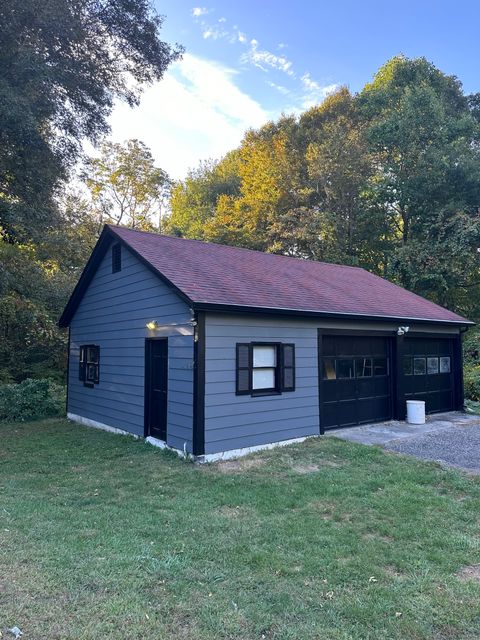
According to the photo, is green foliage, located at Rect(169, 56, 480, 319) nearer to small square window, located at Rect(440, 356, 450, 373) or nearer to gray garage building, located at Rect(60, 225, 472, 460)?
small square window, located at Rect(440, 356, 450, 373)

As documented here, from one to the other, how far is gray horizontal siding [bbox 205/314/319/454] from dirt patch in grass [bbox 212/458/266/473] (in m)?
0.29

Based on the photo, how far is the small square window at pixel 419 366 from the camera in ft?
35.9

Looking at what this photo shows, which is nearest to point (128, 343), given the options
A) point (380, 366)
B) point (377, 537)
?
point (380, 366)

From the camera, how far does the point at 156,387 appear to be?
8.22 metres

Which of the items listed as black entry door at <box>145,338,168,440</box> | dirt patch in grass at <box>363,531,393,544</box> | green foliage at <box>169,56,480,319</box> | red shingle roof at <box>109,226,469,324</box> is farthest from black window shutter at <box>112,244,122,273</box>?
green foliage at <box>169,56,480,319</box>

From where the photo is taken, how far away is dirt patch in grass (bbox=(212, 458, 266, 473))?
652cm

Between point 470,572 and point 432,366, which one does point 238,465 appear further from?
point 432,366

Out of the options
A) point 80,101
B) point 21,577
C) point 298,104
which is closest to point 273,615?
point 21,577

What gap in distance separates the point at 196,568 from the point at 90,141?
11662 mm

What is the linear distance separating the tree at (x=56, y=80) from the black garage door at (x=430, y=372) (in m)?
9.95

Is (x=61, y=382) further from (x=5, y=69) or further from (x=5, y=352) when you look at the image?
(x=5, y=69)

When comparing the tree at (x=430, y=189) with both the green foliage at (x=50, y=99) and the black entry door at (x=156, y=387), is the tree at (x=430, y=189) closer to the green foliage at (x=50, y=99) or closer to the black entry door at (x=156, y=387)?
the green foliage at (x=50, y=99)

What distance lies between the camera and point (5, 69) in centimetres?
941

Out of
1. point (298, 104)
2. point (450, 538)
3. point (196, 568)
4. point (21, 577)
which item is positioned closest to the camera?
point (21, 577)
